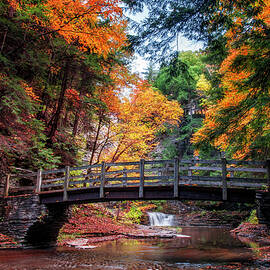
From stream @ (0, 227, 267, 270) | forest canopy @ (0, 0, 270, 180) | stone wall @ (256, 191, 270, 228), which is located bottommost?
stream @ (0, 227, 267, 270)

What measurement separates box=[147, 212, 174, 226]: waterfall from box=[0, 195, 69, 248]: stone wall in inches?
630

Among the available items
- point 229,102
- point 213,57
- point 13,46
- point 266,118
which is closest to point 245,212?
point 229,102

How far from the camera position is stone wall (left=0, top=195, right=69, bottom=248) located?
1133cm

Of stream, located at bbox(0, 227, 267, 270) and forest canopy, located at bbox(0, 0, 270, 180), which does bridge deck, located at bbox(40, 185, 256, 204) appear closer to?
forest canopy, located at bbox(0, 0, 270, 180)

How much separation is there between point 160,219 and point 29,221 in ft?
61.9

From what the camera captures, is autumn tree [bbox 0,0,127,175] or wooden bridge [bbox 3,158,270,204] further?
autumn tree [bbox 0,0,127,175]

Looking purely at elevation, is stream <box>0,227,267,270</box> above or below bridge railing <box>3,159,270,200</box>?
below

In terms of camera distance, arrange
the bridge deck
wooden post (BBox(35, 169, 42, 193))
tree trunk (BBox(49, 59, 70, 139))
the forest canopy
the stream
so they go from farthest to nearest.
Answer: tree trunk (BBox(49, 59, 70, 139)) < wooden post (BBox(35, 169, 42, 193)) < the bridge deck < the stream < the forest canopy

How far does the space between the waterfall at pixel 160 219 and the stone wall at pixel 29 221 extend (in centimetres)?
1600

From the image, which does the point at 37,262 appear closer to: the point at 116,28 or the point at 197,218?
the point at 116,28

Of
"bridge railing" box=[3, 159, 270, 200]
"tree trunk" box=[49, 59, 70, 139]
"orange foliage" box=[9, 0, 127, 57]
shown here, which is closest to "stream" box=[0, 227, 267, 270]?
"bridge railing" box=[3, 159, 270, 200]

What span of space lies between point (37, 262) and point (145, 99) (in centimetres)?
1194

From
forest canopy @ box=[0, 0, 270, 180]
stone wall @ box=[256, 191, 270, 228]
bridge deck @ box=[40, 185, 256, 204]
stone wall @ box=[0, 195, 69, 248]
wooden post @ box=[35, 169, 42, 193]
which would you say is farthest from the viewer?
wooden post @ box=[35, 169, 42, 193]

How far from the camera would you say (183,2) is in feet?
19.9
